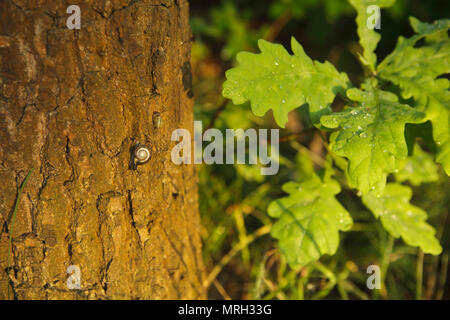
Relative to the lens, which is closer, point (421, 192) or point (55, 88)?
point (55, 88)

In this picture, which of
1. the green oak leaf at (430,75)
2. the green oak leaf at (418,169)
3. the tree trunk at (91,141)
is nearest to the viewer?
the tree trunk at (91,141)

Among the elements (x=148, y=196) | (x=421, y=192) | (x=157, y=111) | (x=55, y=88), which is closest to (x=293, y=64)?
(x=157, y=111)

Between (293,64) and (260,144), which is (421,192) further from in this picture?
(293,64)

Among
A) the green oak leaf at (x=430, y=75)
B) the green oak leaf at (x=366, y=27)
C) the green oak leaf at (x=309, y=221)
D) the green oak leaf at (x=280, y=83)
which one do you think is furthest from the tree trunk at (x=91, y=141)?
the green oak leaf at (x=430, y=75)

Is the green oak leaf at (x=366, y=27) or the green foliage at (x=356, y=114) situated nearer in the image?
the green foliage at (x=356, y=114)

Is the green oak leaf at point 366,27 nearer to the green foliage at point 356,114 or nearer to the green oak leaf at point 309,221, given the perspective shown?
the green foliage at point 356,114

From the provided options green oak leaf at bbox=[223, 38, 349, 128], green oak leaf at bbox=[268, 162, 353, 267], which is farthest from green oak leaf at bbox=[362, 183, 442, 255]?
green oak leaf at bbox=[223, 38, 349, 128]

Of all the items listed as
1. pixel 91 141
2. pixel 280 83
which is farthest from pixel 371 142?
pixel 91 141

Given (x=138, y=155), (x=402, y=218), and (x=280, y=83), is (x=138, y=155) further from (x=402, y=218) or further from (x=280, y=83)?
(x=402, y=218)
